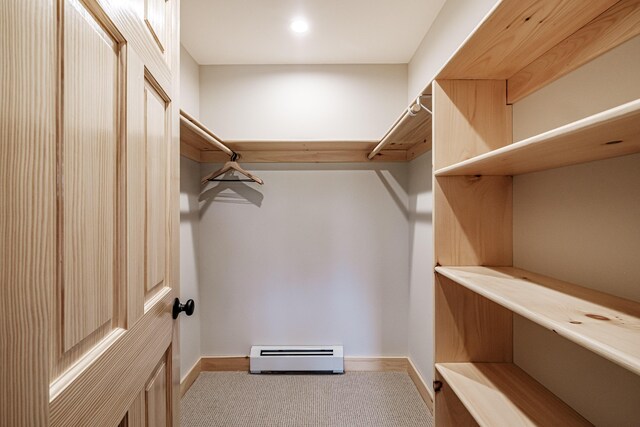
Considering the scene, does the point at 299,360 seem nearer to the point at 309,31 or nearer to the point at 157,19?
the point at 157,19

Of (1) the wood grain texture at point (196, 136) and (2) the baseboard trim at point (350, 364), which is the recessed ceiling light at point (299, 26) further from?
(2) the baseboard trim at point (350, 364)

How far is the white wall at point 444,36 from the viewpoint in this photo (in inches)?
54.8

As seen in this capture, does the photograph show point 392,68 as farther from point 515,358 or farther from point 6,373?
point 6,373

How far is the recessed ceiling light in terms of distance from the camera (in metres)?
1.87

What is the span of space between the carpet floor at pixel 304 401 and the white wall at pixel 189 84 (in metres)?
2.05

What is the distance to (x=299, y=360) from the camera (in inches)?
90.0

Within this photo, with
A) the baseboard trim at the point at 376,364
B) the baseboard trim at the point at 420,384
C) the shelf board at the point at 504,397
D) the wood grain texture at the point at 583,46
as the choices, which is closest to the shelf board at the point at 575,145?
the wood grain texture at the point at 583,46

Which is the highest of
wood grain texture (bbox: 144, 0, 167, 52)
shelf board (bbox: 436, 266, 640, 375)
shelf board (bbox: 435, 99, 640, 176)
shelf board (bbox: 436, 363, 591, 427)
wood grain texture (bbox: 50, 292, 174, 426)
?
wood grain texture (bbox: 144, 0, 167, 52)

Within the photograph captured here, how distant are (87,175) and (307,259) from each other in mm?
1948

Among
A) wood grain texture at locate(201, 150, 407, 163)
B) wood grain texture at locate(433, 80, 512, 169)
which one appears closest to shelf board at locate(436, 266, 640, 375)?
wood grain texture at locate(433, 80, 512, 169)

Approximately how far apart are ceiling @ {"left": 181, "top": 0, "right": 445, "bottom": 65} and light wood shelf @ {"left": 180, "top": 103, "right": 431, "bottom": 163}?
0.65 metres

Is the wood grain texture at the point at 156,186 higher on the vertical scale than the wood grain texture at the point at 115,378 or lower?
higher

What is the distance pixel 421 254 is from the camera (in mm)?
2098

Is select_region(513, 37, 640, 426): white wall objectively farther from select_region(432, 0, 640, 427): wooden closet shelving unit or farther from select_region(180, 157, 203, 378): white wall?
select_region(180, 157, 203, 378): white wall
